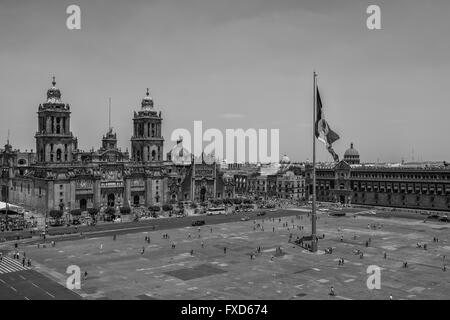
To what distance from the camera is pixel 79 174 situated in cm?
13162

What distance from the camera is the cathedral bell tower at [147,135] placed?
15425 cm

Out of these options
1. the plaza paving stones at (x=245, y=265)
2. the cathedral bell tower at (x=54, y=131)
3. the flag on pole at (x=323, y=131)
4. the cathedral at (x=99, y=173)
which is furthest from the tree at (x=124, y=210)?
the flag on pole at (x=323, y=131)

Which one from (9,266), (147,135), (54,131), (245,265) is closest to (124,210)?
(54,131)

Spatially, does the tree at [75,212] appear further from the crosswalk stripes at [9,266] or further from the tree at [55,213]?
the crosswalk stripes at [9,266]

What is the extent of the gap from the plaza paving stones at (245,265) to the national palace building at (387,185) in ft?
172

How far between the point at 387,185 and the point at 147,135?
8377 centimetres

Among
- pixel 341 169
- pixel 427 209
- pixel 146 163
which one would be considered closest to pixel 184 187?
pixel 146 163

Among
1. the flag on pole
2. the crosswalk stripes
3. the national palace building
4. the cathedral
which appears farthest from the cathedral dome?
the national palace building

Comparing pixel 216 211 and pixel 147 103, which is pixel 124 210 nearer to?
pixel 216 211

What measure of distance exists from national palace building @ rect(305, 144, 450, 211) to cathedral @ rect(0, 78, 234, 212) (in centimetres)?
3949

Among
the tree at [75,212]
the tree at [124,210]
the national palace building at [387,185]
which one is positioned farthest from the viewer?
the national palace building at [387,185]

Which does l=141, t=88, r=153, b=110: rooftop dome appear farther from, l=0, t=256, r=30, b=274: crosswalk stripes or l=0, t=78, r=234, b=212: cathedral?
l=0, t=256, r=30, b=274: crosswalk stripes
